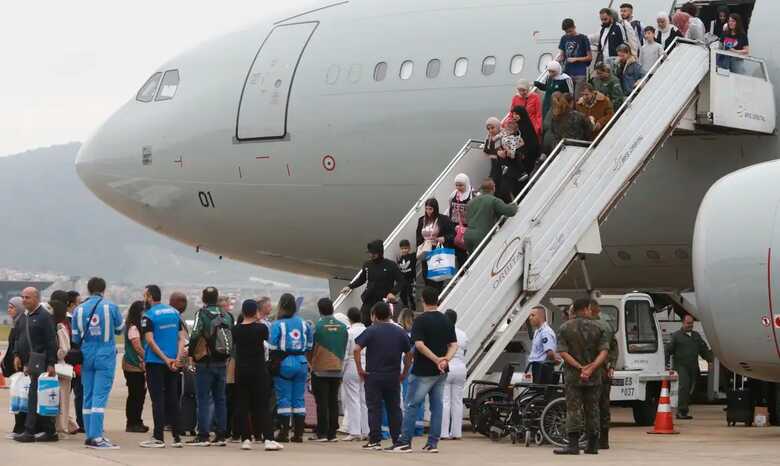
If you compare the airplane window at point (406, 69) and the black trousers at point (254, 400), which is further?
the airplane window at point (406, 69)

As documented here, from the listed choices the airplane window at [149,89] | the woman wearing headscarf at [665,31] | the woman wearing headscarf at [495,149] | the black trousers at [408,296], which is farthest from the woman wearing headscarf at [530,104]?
the airplane window at [149,89]

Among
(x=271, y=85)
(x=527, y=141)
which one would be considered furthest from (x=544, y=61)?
(x=271, y=85)

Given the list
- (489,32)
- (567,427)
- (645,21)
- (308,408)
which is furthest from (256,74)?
(567,427)

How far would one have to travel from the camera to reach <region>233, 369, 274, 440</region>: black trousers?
501 inches

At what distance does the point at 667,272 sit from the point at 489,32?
3728mm

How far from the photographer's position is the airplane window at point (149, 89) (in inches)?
851

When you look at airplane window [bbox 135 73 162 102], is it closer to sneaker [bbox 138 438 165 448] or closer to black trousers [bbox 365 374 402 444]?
sneaker [bbox 138 438 165 448]

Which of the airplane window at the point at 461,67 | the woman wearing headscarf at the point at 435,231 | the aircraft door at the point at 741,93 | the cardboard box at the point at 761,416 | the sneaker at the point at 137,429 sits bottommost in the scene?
the sneaker at the point at 137,429

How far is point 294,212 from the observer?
19891mm

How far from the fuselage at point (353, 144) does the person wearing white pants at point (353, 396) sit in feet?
15.3

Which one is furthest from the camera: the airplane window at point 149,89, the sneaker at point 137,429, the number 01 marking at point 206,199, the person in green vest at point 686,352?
the airplane window at point 149,89

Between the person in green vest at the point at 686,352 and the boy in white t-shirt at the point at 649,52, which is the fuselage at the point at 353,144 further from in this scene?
the boy in white t-shirt at the point at 649,52

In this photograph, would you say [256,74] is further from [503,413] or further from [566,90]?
[503,413]

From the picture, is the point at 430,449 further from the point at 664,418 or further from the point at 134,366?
the point at 664,418
